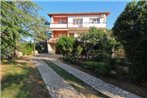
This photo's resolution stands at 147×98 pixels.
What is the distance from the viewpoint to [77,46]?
83.4 feet

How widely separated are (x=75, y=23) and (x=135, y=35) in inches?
1326

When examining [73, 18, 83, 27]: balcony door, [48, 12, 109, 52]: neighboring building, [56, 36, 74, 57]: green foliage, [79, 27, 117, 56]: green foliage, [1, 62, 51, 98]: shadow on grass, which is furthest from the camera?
[73, 18, 83, 27]: balcony door

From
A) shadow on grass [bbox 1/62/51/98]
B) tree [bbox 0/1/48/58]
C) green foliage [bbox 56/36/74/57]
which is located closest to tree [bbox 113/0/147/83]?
shadow on grass [bbox 1/62/51/98]

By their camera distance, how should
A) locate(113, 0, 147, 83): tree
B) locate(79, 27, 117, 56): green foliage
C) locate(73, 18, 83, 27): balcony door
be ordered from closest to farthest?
→ locate(113, 0, 147, 83): tree → locate(79, 27, 117, 56): green foliage → locate(73, 18, 83, 27): balcony door

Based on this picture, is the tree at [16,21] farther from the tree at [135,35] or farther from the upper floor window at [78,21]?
the upper floor window at [78,21]

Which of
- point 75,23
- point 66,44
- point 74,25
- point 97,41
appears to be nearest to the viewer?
point 97,41

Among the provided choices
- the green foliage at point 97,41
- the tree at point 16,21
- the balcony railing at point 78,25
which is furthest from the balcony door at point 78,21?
the tree at point 16,21

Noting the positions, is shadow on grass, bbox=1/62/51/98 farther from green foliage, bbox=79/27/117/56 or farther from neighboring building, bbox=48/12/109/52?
neighboring building, bbox=48/12/109/52

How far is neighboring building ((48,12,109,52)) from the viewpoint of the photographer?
4291 cm

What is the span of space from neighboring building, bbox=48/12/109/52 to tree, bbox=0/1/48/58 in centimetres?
2631

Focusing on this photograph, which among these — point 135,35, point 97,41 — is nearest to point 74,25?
point 97,41

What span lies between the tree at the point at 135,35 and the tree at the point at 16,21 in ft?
18.8

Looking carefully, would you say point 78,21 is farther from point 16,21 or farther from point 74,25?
point 16,21

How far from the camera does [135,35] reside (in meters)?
11.0
